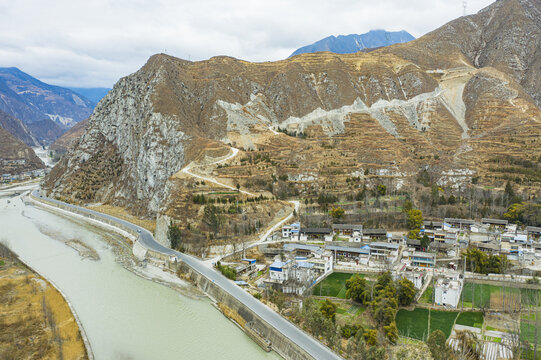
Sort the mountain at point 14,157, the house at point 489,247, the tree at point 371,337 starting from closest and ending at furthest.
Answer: the tree at point 371,337, the house at point 489,247, the mountain at point 14,157

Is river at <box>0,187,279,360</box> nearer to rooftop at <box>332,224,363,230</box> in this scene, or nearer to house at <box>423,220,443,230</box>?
rooftop at <box>332,224,363,230</box>

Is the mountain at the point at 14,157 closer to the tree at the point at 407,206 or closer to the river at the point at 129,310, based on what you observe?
the river at the point at 129,310

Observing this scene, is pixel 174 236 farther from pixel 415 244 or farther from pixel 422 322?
pixel 422 322

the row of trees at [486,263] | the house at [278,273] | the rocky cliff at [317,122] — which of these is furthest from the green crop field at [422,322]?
the rocky cliff at [317,122]

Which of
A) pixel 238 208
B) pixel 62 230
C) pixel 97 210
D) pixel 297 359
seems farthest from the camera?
pixel 97 210

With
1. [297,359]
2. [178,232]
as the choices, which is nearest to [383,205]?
[178,232]

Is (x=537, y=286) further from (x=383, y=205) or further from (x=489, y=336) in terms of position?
(x=383, y=205)
